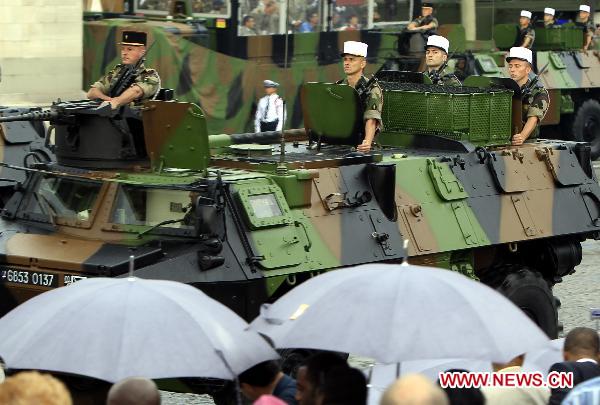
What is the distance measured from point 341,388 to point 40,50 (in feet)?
55.5

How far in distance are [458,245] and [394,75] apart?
2622 millimetres

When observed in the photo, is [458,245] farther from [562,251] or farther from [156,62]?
[156,62]

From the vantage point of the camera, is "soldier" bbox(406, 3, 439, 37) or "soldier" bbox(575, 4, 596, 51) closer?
"soldier" bbox(406, 3, 439, 37)

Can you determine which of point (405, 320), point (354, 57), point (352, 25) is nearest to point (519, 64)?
point (354, 57)

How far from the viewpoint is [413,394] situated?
5074 mm

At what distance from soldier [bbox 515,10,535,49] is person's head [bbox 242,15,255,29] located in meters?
5.06

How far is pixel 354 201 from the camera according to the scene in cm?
1127

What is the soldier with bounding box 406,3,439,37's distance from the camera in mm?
24297

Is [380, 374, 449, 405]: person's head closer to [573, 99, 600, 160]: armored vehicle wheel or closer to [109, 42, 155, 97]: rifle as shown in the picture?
[109, 42, 155, 97]: rifle

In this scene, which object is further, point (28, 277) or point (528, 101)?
point (528, 101)

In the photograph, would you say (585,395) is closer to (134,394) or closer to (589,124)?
(134,394)

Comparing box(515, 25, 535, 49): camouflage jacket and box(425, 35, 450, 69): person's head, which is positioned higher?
box(425, 35, 450, 69): person's head

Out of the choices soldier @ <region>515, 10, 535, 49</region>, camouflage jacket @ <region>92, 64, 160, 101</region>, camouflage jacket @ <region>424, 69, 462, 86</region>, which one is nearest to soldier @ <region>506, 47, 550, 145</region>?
camouflage jacket @ <region>424, 69, 462, 86</region>

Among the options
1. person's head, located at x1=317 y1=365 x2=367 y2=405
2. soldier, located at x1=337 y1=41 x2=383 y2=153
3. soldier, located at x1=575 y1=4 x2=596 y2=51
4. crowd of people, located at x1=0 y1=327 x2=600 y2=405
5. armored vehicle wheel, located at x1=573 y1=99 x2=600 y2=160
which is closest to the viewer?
crowd of people, located at x1=0 y1=327 x2=600 y2=405
